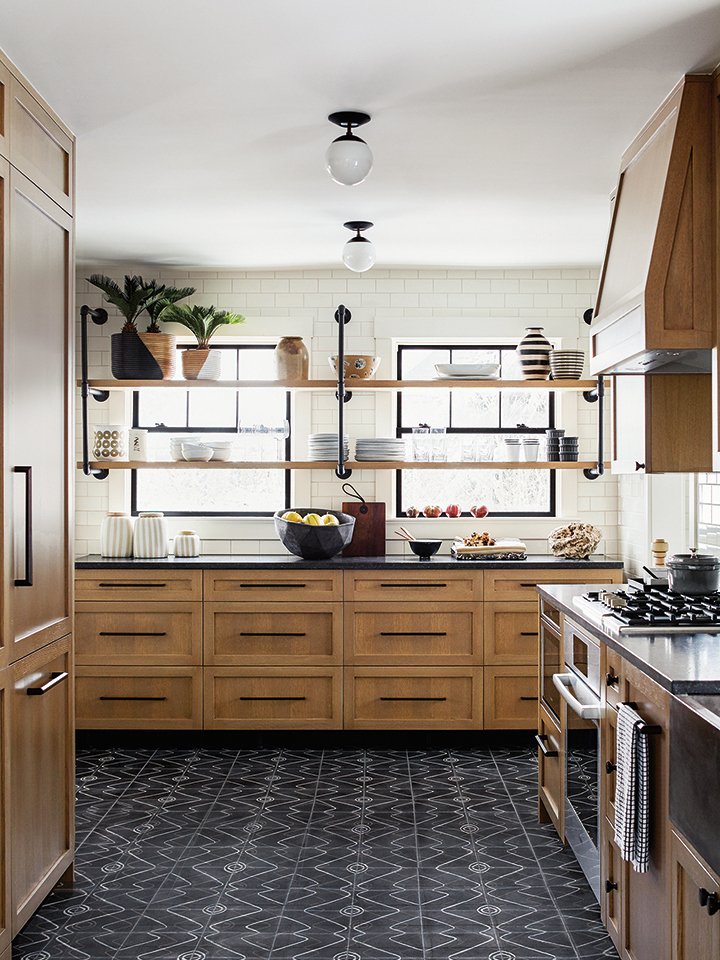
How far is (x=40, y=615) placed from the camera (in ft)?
9.75

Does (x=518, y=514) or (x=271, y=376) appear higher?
(x=271, y=376)

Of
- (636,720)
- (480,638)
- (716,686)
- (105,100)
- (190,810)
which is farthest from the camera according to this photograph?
(480,638)

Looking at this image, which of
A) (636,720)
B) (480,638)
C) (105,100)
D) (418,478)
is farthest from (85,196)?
(636,720)

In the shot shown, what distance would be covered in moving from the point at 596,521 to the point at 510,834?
8.02 ft

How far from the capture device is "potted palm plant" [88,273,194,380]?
5.23 metres

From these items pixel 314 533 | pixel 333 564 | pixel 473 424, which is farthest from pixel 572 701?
pixel 473 424

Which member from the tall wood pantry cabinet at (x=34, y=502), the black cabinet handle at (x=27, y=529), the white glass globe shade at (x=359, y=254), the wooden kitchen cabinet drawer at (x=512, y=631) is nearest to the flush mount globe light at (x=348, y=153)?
the tall wood pantry cabinet at (x=34, y=502)

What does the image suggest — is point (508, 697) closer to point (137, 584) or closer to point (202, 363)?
point (137, 584)

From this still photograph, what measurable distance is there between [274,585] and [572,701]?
227 cm

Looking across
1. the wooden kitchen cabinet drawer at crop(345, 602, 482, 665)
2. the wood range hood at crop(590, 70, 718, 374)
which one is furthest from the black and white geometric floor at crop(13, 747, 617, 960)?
the wood range hood at crop(590, 70, 718, 374)

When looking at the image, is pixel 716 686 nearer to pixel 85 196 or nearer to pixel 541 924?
pixel 541 924

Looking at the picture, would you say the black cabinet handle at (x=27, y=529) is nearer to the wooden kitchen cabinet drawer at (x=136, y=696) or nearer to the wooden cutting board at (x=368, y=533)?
the wooden kitchen cabinet drawer at (x=136, y=696)

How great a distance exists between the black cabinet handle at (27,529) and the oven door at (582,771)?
1.82m

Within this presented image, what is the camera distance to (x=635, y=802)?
2322mm
